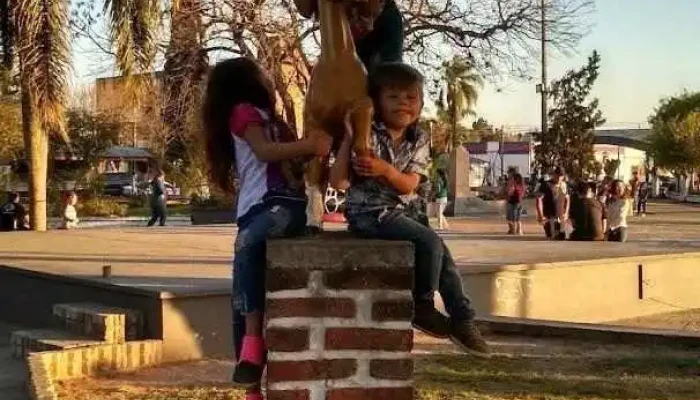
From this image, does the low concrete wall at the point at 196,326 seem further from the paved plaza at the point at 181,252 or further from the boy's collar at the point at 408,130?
the boy's collar at the point at 408,130

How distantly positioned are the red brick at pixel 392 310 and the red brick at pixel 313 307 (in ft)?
0.24

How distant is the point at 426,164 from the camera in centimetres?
356

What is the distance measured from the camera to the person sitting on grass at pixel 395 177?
3387mm

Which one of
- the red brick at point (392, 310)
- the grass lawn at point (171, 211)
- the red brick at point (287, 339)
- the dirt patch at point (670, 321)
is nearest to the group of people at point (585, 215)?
the dirt patch at point (670, 321)

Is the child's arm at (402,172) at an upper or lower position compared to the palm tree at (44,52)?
lower

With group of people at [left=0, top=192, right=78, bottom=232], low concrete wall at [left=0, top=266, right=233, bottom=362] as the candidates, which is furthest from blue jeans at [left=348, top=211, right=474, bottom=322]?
group of people at [left=0, top=192, right=78, bottom=232]

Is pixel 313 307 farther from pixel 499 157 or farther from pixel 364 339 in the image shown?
pixel 499 157

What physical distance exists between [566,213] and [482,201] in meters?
14.7

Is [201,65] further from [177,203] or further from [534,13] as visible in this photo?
[177,203]

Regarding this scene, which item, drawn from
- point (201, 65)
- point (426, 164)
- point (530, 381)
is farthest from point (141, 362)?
point (201, 65)

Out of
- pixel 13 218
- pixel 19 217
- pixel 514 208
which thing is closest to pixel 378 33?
pixel 514 208

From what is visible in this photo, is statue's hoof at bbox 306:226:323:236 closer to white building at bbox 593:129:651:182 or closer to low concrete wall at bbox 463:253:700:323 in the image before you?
low concrete wall at bbox 463:253:700:323

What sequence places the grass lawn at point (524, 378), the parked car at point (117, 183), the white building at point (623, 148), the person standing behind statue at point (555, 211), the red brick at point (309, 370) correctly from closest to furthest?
1. the red brick at point (309, 370)
2. the grass lawn at point (524, 378)
3. the person standing behind statue at point (555, 211)
4. the parked car at point (117, 183)
5. the white building at point (623, 148)

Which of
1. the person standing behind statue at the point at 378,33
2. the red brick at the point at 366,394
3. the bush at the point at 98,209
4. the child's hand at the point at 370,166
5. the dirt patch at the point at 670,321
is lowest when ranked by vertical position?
the dirt patch at the point at 670,321
